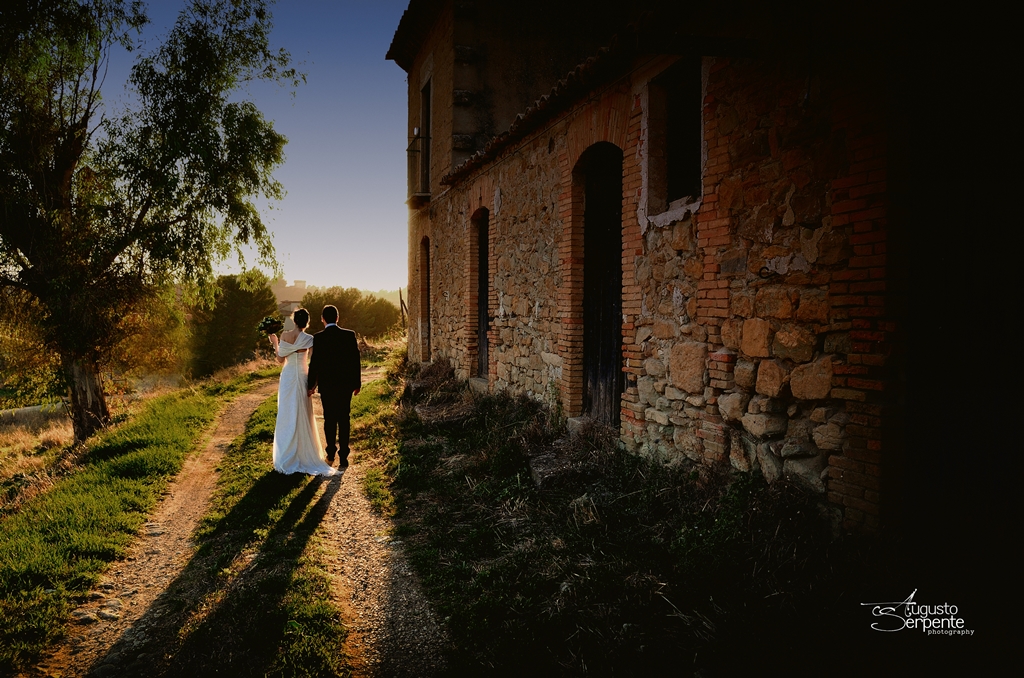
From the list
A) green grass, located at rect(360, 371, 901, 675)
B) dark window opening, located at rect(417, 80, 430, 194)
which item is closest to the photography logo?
green grass, located at rect(360, 371, 901, 675)

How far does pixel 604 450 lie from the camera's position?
536 centimetres

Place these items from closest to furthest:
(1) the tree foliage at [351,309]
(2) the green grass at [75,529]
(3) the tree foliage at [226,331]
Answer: (2) the green grass at [75,529] < (3) the tree foliage at [226,331] < (1) the tree foliage at [351,309]

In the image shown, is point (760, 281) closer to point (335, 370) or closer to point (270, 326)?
point (335, 370)

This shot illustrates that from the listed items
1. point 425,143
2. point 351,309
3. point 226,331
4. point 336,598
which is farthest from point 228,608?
point 351,309

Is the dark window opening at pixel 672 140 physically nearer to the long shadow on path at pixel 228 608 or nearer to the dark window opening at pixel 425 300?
the long shadow on path at pixel 228 608

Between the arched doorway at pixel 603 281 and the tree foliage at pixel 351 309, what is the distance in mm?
23291

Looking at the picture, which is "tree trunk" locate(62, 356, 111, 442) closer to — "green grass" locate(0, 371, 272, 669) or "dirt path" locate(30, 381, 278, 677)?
"green grass" locate(0, 371, 272, 669)

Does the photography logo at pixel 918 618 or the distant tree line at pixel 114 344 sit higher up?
the distant tree line at pixel 114 344

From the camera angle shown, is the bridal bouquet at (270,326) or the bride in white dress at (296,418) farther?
the bridal bouquet at (270,326)

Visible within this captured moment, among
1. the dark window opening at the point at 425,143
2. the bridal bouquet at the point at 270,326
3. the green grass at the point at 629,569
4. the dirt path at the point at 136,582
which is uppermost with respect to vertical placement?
the dark window opening at the point at 425,143

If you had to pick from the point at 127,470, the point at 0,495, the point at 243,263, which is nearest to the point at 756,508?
the point at 127,470

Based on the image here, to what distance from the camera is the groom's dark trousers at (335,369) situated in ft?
20.4

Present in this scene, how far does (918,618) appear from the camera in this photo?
284cm

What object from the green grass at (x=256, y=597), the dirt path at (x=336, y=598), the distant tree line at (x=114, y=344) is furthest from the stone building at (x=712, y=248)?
the distant tree line at (x=114, y=344)
